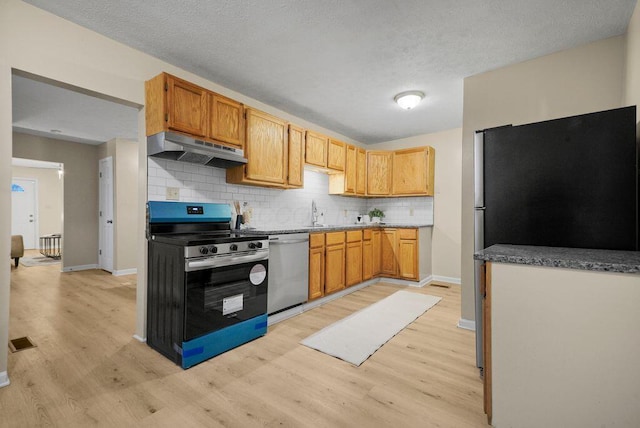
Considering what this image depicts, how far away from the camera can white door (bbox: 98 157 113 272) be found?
5809 millimetres

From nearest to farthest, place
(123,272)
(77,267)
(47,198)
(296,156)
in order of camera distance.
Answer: (296,156), (123,272), (77,267), (47,198)

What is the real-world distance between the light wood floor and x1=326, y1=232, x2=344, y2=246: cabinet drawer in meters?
1.08

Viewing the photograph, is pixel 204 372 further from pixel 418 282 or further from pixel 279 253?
pixel 418 282

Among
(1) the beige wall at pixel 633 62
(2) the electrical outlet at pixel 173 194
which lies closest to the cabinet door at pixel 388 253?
(1) the beige wall at pixel 633 62

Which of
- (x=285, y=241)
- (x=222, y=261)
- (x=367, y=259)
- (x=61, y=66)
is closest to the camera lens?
(x=61, y=66)

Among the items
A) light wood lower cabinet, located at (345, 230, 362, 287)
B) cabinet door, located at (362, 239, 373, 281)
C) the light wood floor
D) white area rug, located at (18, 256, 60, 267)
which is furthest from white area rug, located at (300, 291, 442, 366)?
white area rug, located at (18, 256, 60, 267)

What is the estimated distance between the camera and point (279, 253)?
314 centimetres

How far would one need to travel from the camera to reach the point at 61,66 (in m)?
2.20

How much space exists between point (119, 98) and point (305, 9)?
1725 millimetres

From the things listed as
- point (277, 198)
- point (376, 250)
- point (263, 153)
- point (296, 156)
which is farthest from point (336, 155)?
point (376, 250)

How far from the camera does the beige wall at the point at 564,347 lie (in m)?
1.19

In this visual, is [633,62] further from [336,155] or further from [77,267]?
[77,267]

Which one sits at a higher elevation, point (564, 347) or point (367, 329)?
point (564, 347)

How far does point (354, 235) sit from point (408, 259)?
1091mm
